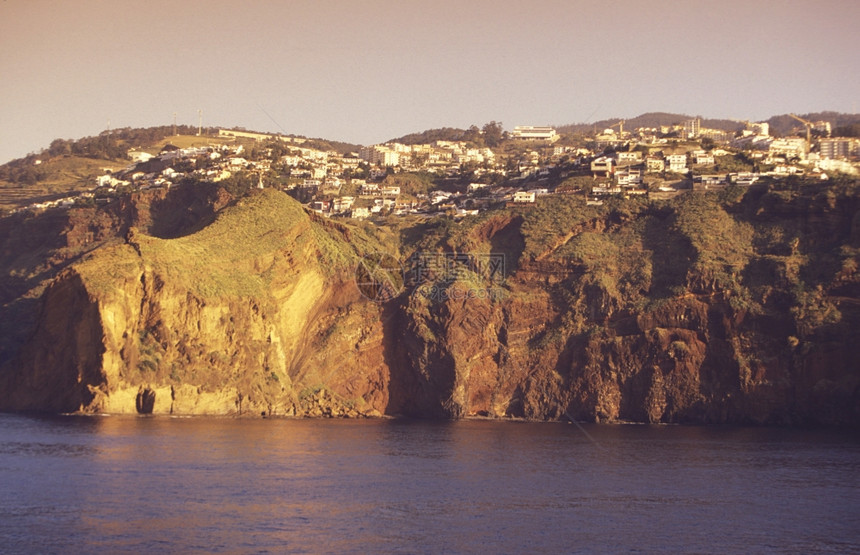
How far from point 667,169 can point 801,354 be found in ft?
108

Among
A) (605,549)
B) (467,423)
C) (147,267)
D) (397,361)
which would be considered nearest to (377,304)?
(397,361)

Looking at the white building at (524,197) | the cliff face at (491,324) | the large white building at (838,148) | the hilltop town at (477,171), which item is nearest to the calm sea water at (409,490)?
the cliff face at (491,324)

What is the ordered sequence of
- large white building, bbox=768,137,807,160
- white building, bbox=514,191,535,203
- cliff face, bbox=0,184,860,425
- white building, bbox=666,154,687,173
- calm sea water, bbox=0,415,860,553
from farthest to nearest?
large white building, bbox=768,137,807,160 → white building, bbox=666,154,687,173 → white building, bbox=514,191,535,203 → cliff face, bbox=0,184,860,425 → calm sea water, bbox=0,415,860,553

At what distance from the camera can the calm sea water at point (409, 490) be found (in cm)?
3231

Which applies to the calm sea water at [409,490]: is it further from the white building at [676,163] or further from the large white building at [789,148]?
the large white building at [789,148]

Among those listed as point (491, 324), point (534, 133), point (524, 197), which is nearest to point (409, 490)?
point (491, 324)

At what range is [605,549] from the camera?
3184 cm

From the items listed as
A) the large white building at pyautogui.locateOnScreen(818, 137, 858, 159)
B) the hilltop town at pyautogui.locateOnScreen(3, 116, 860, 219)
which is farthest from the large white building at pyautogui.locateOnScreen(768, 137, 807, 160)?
the large white building at pyautogui.locateOnScreen(818, 137, 858, 159)

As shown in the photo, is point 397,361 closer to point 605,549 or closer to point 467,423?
point 467,423

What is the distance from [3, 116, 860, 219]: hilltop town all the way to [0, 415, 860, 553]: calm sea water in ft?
111

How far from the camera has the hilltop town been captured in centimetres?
8744

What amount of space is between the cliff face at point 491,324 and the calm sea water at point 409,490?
4.60 m

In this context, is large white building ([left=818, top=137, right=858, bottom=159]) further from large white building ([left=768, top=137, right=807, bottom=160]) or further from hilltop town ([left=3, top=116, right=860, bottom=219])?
large white building ([left=768, top=137, right=807, bottom=160])

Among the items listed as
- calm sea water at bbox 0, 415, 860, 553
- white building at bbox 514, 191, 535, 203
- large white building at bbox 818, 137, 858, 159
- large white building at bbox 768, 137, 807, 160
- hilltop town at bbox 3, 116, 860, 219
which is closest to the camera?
calm sea water at bbox 0, 415, 860, 553
